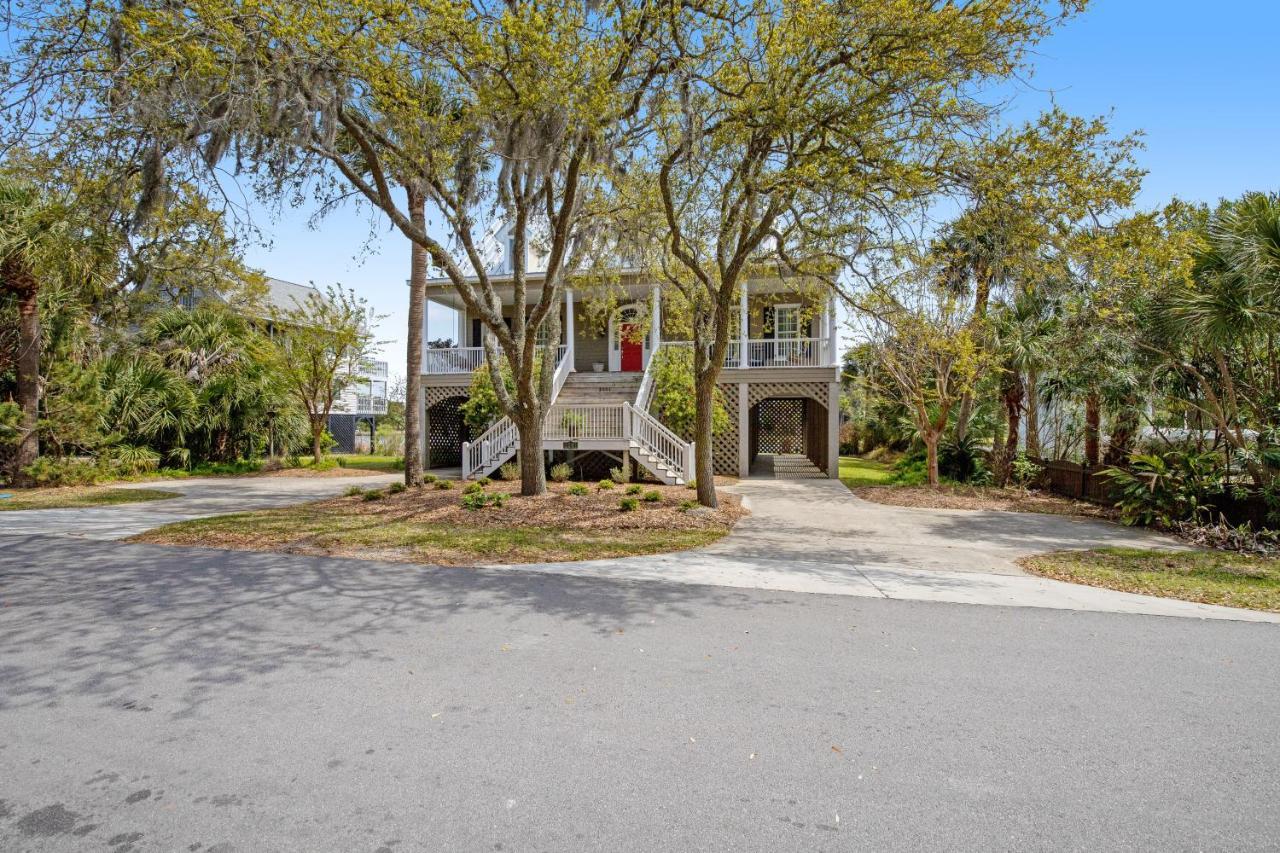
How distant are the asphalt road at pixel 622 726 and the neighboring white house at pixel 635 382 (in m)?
8.96

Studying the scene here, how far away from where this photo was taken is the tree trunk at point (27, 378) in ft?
44.0

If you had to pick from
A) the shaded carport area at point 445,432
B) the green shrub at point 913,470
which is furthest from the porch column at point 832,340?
the shaded carport area at point 445,432

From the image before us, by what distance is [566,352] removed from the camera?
1869 cm

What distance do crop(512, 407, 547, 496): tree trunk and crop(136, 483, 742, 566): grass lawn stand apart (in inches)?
Answer: 11.7

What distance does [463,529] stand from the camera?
30.5 feet

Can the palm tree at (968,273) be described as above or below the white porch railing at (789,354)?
above

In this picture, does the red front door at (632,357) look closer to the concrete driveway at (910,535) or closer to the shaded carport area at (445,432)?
the shaded carport area at (445,432)

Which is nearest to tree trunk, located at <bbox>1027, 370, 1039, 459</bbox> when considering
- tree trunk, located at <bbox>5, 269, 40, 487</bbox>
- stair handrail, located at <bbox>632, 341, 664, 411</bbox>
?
stair handrail, located at <bbox>632, 341, 664, 411</bbox>

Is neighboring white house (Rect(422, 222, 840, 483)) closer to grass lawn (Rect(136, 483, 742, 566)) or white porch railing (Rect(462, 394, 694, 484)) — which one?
white porch railing (Rect(462, 394, 694, 484))

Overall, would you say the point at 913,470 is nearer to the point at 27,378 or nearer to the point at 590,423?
the point at 590,423

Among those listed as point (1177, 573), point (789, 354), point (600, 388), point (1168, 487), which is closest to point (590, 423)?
point (600, 388)

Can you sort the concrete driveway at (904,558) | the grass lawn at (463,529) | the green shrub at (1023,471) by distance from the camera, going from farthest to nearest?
the green shrub at (1023,471), the grass lawn at (463,529), the concrete driveway at (904,558)

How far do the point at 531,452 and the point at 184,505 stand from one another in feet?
20.6

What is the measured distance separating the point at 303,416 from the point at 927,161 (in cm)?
1955
